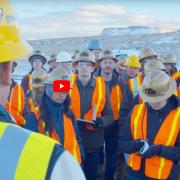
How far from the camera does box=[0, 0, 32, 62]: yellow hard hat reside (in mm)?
1234

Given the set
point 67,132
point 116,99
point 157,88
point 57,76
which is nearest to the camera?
point 157,88

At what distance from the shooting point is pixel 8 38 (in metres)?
1.28

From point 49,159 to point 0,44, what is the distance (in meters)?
0.38

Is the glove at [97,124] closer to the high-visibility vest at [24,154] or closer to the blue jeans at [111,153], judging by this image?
the blue jeans at [111,153]

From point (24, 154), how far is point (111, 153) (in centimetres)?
464

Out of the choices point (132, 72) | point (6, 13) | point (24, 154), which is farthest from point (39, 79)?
point (24, 154)

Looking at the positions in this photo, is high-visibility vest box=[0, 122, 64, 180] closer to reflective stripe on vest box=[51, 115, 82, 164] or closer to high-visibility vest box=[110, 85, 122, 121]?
reflective stripe on vest box=[51, 115, 82, 164]

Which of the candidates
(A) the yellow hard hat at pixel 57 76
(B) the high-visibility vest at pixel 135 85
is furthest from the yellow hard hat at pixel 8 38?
(B) the high-visibility vest at pixel 135 85

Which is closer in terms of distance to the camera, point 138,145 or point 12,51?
point 12,51

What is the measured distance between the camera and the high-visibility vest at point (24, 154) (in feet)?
3.34

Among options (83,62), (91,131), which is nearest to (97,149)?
(91,131)

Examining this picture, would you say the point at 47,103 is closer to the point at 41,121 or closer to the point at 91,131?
the point at 41,121

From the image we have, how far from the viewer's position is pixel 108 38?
1564 inches
